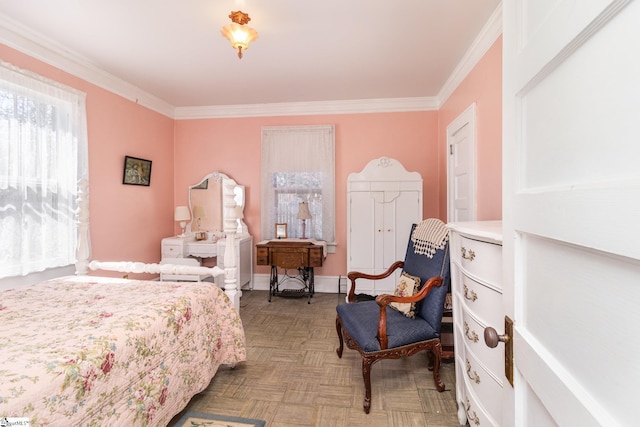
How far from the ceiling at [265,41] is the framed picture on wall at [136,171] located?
92cm

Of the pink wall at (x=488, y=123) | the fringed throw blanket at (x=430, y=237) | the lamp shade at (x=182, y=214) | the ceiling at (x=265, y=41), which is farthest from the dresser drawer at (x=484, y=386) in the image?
the lamp shade at (x=182, y=214)

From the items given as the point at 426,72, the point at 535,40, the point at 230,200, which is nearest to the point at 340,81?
the point at 426,72

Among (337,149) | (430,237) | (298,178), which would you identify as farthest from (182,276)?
(430,237)

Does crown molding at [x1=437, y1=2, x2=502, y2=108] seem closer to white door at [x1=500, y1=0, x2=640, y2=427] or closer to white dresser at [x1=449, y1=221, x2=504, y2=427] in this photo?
white dresser at [x1=449, y1=221, x2=504, y2=427]

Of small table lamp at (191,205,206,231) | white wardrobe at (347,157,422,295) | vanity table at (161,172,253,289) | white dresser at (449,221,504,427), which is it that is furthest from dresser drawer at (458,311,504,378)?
small table lamp at (191,205,206,231)

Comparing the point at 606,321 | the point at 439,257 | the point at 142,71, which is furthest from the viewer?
the point at 142,71

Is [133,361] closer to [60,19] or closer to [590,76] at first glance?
[590,76]

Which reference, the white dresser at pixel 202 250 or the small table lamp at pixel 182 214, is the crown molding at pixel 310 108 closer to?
the small table lamp at pixel 182 214

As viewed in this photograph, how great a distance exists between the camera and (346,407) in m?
1.97

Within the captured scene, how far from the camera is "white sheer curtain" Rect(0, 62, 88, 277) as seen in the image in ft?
8.16

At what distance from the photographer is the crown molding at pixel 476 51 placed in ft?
7.82

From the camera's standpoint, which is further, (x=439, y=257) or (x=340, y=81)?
(x=340, y=81)

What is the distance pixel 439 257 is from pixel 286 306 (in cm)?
230

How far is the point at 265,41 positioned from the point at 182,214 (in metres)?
2.65
